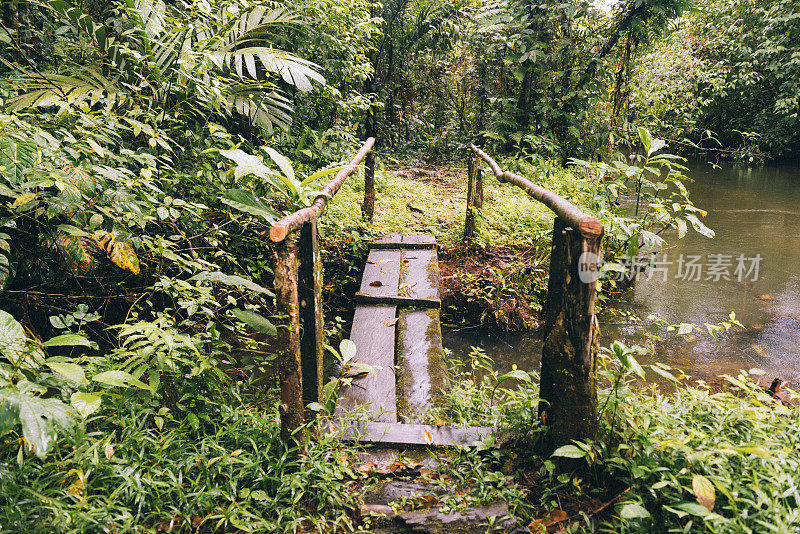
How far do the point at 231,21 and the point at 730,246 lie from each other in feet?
21.6

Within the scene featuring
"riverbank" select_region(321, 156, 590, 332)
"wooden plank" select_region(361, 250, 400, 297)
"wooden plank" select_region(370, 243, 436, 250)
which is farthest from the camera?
"wooden plank" select_region(370, 243, 436, 250)

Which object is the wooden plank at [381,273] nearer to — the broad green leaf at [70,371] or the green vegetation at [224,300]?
the green vegetation at [224,300]

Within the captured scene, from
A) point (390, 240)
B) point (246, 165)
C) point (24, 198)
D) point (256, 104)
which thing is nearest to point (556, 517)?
point (246, 165)

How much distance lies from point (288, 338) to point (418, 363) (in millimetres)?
1365

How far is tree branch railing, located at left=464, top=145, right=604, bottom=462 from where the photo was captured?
1675 millimetres

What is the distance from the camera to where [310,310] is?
1.85 metres

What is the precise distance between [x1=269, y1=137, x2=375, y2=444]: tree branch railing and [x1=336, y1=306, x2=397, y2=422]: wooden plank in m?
0.37

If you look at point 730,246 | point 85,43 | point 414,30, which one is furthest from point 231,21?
point 730,246

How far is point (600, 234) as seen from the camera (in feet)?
5.26

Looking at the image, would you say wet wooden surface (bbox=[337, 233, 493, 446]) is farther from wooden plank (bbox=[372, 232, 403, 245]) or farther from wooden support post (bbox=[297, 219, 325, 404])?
wooden support post (bbox=[297, 219, 325, 404])

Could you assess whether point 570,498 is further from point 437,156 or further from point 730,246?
point 437,156

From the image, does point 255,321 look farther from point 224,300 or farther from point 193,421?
point 224,300

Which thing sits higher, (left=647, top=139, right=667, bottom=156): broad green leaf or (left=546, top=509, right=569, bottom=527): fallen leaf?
(left=647, top=139, right=667, bottom=156): broad green leaf

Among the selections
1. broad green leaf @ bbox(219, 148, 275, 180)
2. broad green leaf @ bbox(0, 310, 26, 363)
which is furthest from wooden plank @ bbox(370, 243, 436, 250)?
broad green leaf @ bbox(0, 310, 26, 363)
